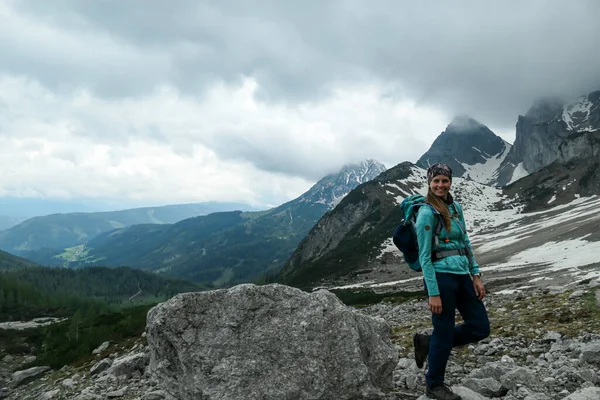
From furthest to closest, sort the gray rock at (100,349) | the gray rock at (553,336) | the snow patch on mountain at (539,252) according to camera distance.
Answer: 1. the snow patch on mountain at (539,252)
2. the gray rock at (100,349)
3. the gray rock at (553,336)

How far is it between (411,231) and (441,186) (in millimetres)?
1008

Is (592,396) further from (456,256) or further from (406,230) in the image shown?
(406,230)

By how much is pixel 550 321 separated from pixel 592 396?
25.2 ft

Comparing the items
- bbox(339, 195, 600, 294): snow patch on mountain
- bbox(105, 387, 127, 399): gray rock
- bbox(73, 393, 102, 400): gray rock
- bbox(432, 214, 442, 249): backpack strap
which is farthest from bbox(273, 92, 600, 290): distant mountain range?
bbox(432, 214, 442, 249): backpack strap

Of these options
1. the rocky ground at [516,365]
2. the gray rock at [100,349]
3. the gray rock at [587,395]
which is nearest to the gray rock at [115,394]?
the rocky ground at [516,365]

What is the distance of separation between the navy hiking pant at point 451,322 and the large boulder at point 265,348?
1068mm

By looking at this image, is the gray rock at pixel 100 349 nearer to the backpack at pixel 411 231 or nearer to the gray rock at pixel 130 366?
the gray rock at pixel 130 366

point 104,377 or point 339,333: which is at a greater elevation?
point 339,333

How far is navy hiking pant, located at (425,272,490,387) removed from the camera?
6.75 m

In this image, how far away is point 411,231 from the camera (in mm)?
7219

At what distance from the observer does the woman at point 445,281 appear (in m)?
6.70

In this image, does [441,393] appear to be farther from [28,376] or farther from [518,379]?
[28,376]

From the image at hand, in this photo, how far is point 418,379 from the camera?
821cm

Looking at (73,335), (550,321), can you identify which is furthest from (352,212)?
(550,321)
